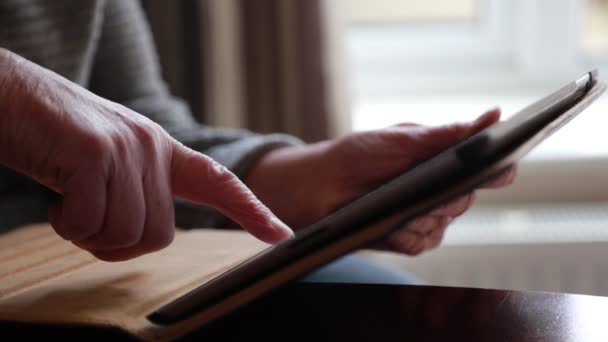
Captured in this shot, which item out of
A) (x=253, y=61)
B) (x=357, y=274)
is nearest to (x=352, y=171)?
(x=357, y=274)

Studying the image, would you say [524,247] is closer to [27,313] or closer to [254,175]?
[254,175]

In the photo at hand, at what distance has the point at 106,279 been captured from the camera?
0.48 metres

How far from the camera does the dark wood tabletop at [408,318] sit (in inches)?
15.7

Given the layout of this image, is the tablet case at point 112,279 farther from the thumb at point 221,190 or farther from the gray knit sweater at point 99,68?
the gray knit sweater at point 99,68

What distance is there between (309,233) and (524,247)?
1091 millimetres

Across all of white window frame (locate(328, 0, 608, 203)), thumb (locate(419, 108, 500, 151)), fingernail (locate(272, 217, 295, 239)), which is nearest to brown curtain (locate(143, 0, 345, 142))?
white window frame (locate(328, 0, 608, 203))

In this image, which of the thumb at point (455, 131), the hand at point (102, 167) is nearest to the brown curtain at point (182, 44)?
the thumb at point (455, 131)

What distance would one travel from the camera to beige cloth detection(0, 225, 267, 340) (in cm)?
41

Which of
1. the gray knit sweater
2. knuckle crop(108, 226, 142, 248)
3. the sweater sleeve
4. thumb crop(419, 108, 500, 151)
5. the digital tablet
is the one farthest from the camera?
the sweater sleeve

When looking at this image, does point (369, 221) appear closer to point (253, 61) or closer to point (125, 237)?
point (125, 237)

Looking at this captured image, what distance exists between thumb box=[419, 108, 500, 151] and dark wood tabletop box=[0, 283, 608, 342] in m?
0.21

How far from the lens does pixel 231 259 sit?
52 cm

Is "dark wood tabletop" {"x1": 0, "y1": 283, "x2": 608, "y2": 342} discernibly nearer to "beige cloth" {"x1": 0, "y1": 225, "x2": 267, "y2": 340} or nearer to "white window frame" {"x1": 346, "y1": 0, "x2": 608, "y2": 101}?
"beige cloth" {"x1": 0, "y1": 225, "x2": 267, "y2": 340}

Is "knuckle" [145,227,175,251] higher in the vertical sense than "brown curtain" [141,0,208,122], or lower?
higher
